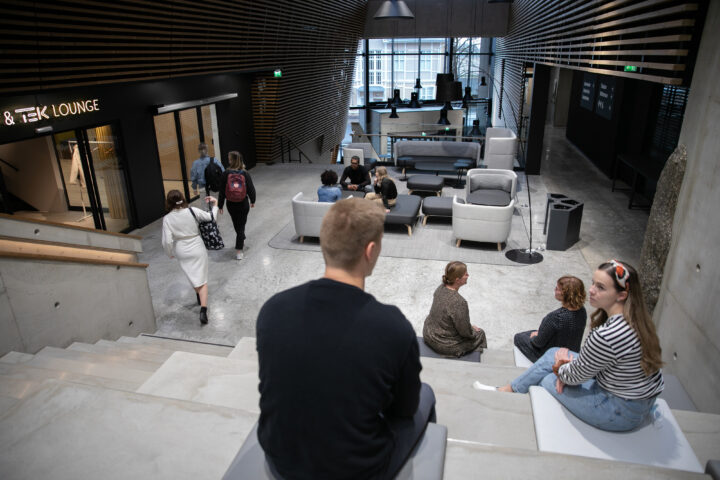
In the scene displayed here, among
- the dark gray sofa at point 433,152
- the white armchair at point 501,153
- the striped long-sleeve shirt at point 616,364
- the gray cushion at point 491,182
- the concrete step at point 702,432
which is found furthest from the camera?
the dark gray sofa at point 433,152

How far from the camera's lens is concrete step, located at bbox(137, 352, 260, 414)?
3.04 metres

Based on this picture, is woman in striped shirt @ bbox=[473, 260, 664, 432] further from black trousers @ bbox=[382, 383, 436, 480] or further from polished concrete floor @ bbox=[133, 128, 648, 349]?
polished concrete floor @ bbox=[133, 128, 648, 349]

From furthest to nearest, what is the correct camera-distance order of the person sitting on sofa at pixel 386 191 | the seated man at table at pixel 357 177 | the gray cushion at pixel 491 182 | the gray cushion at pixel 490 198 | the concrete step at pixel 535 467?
1. the gray cushion at pixel 491 182
2. the seated man at table at pixel 357 177
3. the gray cushion at pixel 490 198
4. the person sitting on sofa at pixel 386 191
5. the concrete step at pixel 535 467

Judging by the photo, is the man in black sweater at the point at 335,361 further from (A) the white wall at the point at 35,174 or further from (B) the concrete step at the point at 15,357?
(A) the white wall at the point at 35,174

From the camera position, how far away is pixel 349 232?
162 cm

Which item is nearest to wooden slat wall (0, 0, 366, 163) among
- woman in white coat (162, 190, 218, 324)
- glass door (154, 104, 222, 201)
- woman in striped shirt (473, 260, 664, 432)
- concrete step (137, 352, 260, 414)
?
glass door (154, 104, 222, 201)

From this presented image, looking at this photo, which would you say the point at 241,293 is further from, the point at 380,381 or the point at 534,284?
the point at 380,381

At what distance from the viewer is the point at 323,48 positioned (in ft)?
51.4

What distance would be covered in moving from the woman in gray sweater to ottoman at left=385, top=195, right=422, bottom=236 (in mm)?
4031

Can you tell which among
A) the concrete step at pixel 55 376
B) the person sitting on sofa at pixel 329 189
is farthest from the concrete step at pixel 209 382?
the person sitting on sofa at pixel 329 189

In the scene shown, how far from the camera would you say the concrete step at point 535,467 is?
2.06 meters

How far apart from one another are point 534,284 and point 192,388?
4926 mm

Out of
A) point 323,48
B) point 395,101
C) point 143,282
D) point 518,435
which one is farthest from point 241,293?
point 323,48

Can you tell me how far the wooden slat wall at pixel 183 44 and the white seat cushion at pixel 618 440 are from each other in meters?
6.46
